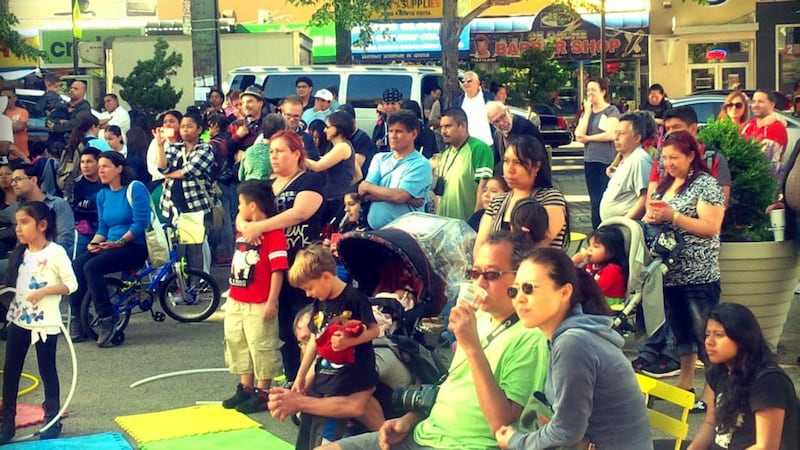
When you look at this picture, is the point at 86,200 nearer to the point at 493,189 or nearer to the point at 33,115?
the point at 493,189

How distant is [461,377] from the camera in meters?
4.95

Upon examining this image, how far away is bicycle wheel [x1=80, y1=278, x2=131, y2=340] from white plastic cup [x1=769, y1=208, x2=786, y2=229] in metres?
Answer: 5.22

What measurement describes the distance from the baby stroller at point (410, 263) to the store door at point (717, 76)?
2703 cm

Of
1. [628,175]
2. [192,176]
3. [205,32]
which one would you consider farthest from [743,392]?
[205,32]

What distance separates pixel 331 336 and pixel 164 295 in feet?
15.4

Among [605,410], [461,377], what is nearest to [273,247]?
[461,377]

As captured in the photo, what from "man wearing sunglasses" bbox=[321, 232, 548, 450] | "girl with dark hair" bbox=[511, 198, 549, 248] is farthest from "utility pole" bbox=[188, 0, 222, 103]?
"man wearing sunglasses" bbox=[321, 232, 548, 450]

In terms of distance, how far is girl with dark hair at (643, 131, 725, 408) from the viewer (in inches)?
280

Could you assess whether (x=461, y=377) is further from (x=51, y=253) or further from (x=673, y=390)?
(x=51, y=253)

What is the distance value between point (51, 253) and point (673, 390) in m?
3.94

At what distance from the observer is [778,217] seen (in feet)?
26.2

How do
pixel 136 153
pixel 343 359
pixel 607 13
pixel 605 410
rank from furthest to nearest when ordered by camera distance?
pixel 607 13, pixel 136 153, pixel 343 359, pixel 605 410

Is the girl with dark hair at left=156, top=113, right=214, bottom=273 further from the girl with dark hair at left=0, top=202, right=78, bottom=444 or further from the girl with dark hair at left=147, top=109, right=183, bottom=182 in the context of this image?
the girl with dark hair at left=0, top=202, right=78, bottom=444

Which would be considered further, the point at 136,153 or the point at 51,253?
the point at 136,153
